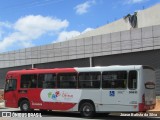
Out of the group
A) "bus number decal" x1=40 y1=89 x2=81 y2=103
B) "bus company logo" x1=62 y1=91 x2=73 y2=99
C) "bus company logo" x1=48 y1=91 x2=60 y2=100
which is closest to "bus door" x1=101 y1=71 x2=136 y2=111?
"bus number decal" x1=40 y1=89 x2=81 y2=103

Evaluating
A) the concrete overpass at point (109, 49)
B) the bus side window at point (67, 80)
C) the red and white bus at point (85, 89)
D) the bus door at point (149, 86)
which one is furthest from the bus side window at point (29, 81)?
the concrete overpass at point (109, 49)

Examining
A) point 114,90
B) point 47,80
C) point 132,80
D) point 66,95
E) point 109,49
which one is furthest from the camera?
point 109,49

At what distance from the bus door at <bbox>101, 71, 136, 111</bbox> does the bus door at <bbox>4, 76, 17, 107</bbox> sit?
7.00m

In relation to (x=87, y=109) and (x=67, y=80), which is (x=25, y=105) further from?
(x=87, y=109)

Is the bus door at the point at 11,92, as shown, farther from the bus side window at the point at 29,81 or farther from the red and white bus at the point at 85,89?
the bus side window at the point at 29,81

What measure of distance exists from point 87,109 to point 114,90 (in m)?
2.16

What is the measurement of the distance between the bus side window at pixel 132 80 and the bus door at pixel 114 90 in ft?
0.74

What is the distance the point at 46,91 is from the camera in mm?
22734

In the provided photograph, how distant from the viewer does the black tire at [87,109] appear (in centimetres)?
2052

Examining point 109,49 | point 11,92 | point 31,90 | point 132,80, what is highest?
point 109,49

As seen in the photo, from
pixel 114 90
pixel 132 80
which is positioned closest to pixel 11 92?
pixel 114 90

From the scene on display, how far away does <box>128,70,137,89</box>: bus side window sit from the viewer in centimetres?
1884

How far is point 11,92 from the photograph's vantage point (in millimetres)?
24656

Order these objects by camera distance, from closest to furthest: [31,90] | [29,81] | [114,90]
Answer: [114,90] → [31,90] → [29,81]
